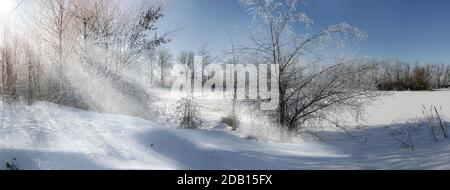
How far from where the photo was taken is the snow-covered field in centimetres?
324

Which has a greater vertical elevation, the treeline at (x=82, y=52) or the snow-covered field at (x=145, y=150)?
the treeline at (x=82, y=52)

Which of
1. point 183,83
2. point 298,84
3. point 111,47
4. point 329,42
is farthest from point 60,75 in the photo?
point 329,42

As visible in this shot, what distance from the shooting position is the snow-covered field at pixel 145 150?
3244mm

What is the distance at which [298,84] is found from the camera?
7309mm

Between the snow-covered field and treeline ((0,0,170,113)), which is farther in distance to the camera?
treeline ((0,0,170,113))

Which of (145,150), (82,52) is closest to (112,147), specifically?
(145,150)

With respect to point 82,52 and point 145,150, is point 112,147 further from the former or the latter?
point 82,52

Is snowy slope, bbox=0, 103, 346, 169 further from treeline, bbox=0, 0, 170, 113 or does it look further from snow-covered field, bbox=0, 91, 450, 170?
treeline, bbox=0, 0, 170, 113

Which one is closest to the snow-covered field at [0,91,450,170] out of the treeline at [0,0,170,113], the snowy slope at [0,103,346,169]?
the snowy slope at [0,103,346,169]

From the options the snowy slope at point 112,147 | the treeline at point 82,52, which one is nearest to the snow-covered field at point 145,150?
the snowy slope at point 112,147

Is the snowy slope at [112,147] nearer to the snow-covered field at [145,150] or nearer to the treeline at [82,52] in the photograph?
the snow-covered field at [145,150]

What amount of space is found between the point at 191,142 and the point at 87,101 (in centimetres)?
309

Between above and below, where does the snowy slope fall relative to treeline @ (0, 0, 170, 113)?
below

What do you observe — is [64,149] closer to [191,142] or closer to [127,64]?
[191,142]
